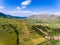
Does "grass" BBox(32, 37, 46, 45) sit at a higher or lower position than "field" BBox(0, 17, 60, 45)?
lower

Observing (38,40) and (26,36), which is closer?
(26,36)

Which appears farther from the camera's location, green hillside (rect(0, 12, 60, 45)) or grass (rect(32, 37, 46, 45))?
grass (rect(32, 37, 46, 45))

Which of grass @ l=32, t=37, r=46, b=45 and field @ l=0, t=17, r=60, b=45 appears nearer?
field @ l=0, t=17, r=60, b=45

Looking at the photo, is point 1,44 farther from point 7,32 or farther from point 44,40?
point 44,40

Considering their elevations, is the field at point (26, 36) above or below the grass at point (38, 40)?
above

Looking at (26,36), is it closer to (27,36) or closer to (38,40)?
(27,36)

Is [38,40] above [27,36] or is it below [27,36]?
below

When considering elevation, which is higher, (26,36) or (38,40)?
(26,36)

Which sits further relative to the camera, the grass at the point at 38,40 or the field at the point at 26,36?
the grass at the point at 38,40

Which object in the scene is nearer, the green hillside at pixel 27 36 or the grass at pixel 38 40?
the green hillside at pixel 27 36

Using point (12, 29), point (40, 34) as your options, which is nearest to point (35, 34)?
point (40, 34)

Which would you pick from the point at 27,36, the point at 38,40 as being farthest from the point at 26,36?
the point at 38,40
